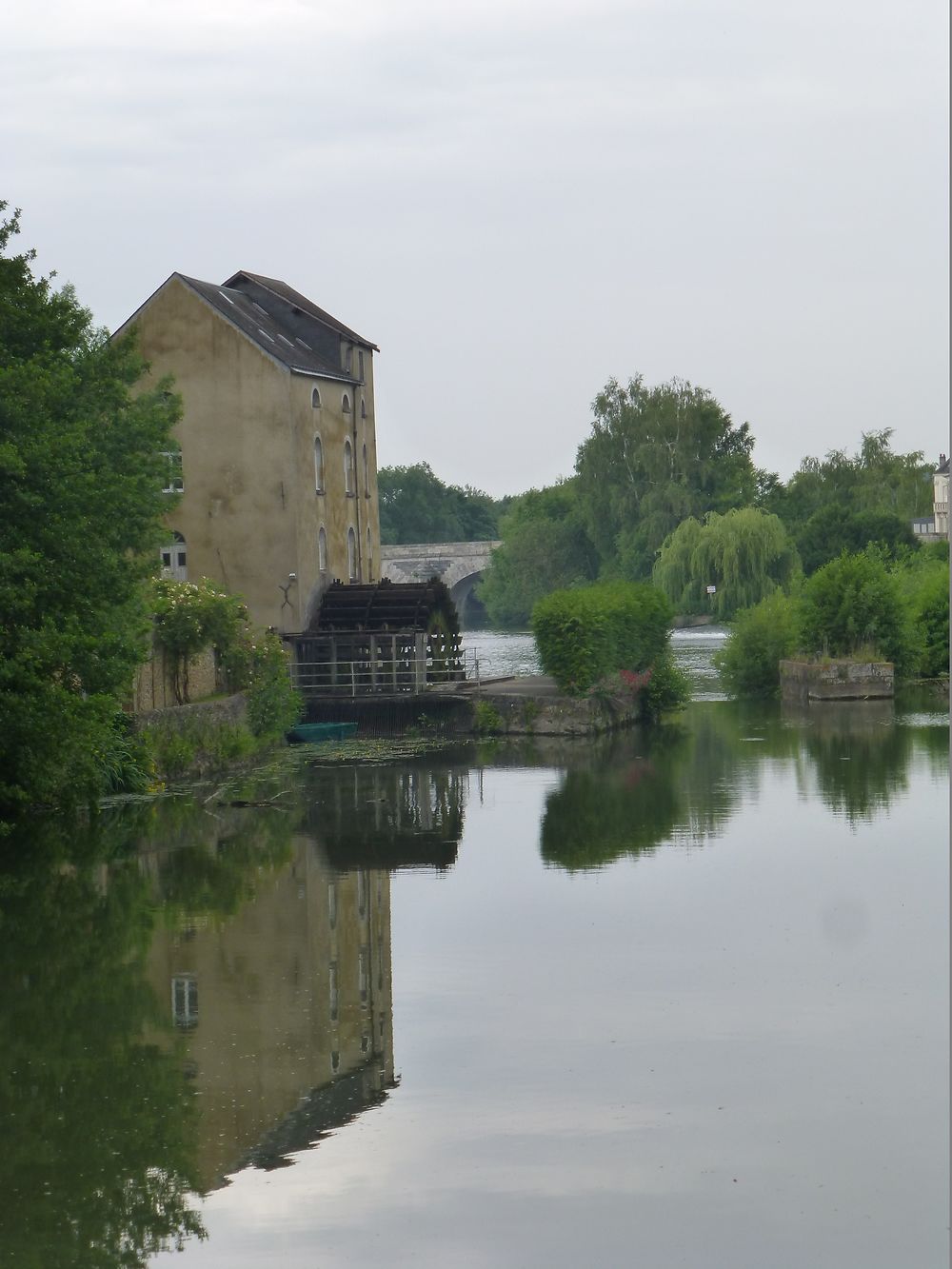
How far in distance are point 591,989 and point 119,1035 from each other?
11.6 ft

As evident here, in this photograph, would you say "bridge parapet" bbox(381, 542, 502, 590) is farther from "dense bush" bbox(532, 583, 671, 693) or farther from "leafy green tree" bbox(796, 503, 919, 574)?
"dense bush" bbox(532, 583, 671, 693)

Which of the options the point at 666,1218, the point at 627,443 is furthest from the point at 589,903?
the point at 627,443

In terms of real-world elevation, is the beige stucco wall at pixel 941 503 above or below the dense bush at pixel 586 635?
above

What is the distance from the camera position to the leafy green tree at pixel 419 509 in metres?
148

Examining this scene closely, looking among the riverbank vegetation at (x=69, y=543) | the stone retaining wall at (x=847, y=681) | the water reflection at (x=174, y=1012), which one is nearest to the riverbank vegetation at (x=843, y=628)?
the stone retaining wall at (x=847, y=681)

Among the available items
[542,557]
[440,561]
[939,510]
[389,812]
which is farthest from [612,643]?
[939,510]

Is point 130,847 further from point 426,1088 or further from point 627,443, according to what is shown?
point 627,443

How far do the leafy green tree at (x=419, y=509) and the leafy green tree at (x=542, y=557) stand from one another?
42.2m

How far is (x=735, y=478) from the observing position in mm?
89875

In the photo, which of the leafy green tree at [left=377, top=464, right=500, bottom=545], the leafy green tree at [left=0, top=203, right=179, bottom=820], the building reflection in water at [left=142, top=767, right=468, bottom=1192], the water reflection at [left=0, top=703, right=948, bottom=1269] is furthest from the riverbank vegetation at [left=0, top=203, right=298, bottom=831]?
the leafy green tree at [left=377, top=464, right=500, bottom=545]

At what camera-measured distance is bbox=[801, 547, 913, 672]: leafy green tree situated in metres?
49.6

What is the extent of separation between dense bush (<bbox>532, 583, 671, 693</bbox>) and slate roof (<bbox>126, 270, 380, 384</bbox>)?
8.80 m

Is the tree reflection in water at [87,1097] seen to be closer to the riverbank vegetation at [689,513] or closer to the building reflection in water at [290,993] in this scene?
the building reflection in water at [290,993]

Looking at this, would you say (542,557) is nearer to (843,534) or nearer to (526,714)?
(843,534)
